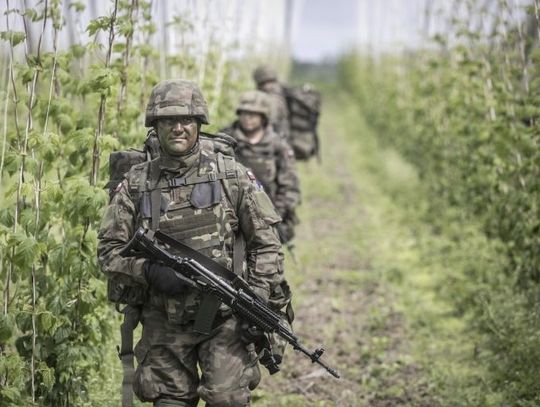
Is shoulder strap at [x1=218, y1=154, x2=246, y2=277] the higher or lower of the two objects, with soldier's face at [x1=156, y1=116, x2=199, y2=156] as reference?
lower

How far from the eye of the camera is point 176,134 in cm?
420

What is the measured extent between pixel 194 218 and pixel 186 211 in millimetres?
52

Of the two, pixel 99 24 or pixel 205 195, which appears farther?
pixel 99 24

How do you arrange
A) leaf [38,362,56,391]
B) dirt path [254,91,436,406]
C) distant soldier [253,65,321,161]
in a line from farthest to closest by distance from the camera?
distant soldier [253,65,321,161]
dirt path [254,91,436,406]
leaf [38,362,56,391]

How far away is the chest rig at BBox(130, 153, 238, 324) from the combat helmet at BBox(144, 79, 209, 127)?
25cm

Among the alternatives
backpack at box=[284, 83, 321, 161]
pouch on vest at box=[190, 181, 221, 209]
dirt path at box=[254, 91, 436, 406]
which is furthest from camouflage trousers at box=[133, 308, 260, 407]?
backpack at box=[284, 83, 321, 161]

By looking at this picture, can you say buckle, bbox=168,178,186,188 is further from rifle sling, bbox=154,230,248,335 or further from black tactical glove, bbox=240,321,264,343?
black tactical glove, bbox=240,321,264,343

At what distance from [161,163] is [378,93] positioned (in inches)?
901

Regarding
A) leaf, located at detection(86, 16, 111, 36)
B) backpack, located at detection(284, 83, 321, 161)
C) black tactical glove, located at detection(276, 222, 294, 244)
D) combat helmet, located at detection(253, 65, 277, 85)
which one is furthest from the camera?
backpack, located at detection(284, 83, 321, 161)

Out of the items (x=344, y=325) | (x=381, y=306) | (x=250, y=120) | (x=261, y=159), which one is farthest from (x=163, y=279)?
(x=381, y=306)

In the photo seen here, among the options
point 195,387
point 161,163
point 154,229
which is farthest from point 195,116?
point 195,387

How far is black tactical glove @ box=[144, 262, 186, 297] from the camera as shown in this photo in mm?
4020

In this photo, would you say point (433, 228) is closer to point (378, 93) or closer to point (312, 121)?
point (312, 121)

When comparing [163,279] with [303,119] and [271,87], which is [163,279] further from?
[303,119]
